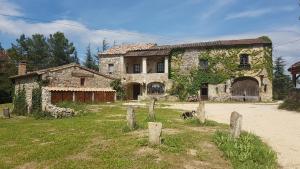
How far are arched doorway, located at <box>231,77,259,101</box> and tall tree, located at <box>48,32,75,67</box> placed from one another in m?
42.0

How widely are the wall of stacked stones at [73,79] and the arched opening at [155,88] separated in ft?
29.6

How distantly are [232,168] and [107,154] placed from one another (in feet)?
11.9

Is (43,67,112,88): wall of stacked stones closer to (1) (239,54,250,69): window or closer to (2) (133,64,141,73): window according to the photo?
(2) (133,64,141,73): window

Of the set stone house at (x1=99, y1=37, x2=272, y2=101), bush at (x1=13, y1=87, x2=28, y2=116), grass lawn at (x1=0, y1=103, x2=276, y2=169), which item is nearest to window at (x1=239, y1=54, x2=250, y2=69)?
stone house at (x1=99, y1=37, x2=272, y2=101)

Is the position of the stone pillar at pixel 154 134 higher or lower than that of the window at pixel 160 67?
lower

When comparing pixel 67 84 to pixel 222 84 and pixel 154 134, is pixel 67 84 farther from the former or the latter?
pixel 154 134

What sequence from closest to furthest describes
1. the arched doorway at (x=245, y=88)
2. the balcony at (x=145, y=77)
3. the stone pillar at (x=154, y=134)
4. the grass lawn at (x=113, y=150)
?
the grass lawn at (x=113, y=150) → the stone pillar at (x=154, y=134) → the arched doorway at (x=245, y=88) → the balcony at (x=145, y=77)

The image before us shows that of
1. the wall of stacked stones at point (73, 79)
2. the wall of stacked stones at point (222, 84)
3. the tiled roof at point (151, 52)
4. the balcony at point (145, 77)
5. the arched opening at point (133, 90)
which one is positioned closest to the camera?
the wall of stacked stones at point (73, 79)

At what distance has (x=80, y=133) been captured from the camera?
1439 centimetres

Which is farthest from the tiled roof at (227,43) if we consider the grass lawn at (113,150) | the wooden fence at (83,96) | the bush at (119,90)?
the grass lawn at (113,150)

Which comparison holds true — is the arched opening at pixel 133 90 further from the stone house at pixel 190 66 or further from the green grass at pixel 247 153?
the green grass at pixel 247 153

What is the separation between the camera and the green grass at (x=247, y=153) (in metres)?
9.25

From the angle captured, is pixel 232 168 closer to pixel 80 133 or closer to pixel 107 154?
pixel 107 154

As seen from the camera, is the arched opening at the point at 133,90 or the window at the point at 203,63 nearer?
the window at the point at 203,63
